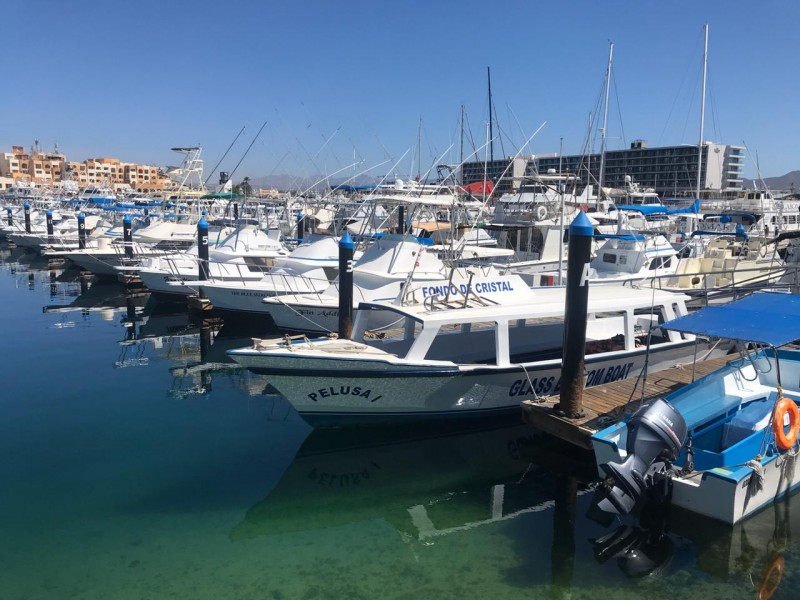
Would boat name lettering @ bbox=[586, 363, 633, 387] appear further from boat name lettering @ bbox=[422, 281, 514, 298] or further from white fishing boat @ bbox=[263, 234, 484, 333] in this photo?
white fishing boat @ bbox=[263, 234, 484, 333]

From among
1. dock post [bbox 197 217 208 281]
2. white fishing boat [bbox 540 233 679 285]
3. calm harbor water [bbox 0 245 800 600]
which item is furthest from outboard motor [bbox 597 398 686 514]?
dock post [bbox 197 217 208 281]

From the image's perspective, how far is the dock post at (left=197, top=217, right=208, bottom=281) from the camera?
23844 mm

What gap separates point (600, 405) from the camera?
10102 mm

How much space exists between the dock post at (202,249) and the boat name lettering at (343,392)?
46.8 ft

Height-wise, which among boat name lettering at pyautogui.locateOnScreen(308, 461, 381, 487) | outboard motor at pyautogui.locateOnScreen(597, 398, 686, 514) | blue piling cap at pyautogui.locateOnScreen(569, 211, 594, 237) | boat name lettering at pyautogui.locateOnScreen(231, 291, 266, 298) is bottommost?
boat name lettering at pyautogui.locateOnScreen(308, 461, 381, 487)

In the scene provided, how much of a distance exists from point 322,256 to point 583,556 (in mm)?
16986

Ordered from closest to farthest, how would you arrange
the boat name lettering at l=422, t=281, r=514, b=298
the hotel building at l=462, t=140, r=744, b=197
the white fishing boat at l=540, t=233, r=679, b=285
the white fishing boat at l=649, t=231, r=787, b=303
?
the boat name lettering at l=422, t=281, r=514, b=298
the white fishing boat at l=649, t=231, r=787, b=303
the white fishing boat at l=540, t=233, r=679, b=285
the hotel building at l=462, t=140, r=744, b=197

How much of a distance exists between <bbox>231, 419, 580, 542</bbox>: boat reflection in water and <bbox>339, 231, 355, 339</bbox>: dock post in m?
3.93

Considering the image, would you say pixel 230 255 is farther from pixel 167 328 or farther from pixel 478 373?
pixel 478 373

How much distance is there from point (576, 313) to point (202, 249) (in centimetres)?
1807

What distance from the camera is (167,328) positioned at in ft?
72.7

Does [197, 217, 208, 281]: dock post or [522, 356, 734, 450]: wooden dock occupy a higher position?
[197, 217, 208, 281]: dock post

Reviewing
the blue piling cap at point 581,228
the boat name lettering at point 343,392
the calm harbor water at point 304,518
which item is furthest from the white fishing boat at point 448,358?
the blue piling cap at point 581,228

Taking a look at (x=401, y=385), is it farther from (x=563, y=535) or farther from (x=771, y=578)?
(x=771, y=578)
